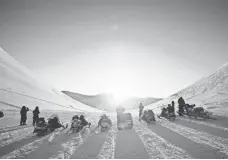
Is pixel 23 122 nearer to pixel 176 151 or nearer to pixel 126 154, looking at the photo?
pixel 126 154

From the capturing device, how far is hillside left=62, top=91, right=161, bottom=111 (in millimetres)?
145562

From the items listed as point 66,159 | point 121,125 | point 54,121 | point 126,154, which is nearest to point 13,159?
point 66,159

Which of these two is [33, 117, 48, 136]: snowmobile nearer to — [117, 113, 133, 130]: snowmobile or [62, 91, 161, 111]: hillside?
[117, 113, 133, 130]: snowmobile

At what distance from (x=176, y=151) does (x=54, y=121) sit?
1028 centimetres

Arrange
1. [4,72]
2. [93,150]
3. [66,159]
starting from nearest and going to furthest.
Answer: [66,159], [93,150], [4,72]

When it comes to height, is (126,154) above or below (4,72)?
below

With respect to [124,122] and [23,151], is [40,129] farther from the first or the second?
[124,122]

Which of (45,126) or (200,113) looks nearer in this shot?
(45,126)

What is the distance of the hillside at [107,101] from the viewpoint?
14556 centimetres

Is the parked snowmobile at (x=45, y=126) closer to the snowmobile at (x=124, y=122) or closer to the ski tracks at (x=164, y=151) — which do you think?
the snowmobile at (x=124, y=122)

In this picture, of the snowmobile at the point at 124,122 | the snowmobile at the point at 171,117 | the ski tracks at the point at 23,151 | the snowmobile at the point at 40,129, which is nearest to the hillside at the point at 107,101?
the snowmobile at the point at 171,117

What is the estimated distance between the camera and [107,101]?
16000 centimetres

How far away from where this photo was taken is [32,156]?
6.68 m

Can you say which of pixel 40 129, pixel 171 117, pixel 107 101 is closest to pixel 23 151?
pixel 40 129
